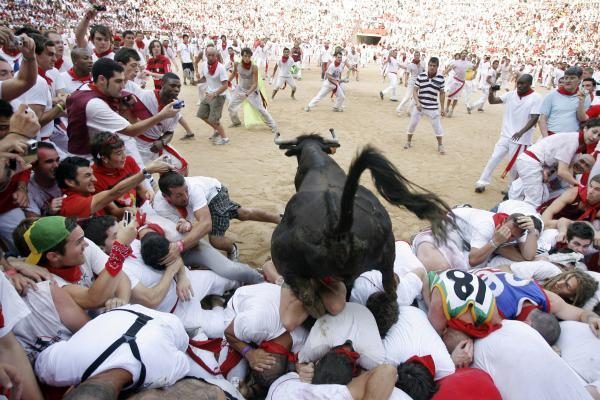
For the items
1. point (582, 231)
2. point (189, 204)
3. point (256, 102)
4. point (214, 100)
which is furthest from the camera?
point (256, 102)

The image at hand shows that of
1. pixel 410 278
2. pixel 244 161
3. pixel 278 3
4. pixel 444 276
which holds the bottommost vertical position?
pixel 244 161

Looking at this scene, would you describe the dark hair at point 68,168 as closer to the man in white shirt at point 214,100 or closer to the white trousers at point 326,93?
the man in white shirt at point 214,100

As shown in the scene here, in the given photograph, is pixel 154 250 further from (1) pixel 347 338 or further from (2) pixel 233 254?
(1) pixel 347 338

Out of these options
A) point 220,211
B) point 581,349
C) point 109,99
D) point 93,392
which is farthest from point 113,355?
point 109,99

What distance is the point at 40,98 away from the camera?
3752 mm

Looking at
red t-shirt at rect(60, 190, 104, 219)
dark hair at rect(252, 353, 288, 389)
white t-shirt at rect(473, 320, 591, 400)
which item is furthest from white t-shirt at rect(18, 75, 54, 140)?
white t-shirt at rect(473, 320, 591, 400)

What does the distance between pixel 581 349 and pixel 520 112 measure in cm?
417

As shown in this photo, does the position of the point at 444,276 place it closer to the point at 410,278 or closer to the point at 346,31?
the point at 410,278

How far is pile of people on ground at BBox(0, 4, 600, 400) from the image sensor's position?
1.93 m

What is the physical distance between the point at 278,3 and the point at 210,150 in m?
36.9

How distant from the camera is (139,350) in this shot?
1.85 m

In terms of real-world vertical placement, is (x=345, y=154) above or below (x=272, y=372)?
below

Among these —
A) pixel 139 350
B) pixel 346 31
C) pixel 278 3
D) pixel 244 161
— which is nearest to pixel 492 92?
pixel 244 161

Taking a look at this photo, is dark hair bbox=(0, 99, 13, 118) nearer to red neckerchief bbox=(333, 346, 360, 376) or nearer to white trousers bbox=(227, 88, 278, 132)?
red neckerchief bbox=(333, 346, 360, 376)
